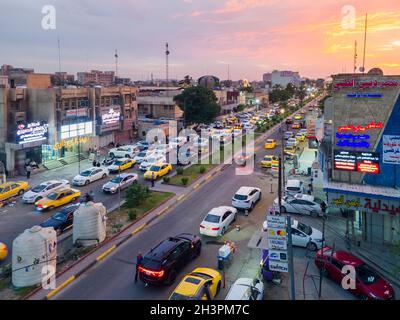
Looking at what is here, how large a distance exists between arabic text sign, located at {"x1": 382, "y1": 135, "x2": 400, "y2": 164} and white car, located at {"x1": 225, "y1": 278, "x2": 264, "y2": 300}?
29.5 feet

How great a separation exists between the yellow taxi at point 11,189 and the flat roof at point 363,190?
907 inches

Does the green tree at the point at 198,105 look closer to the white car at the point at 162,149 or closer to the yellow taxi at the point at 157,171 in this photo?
the white car at the point at 162,149

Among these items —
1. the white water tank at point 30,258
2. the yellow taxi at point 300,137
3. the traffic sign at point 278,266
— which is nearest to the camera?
the traffic sign at point 278,266

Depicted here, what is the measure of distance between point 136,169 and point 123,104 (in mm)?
16864

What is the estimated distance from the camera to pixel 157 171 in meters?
34.1

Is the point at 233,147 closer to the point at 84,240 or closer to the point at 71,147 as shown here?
the point at 71,147

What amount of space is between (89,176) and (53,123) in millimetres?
10288

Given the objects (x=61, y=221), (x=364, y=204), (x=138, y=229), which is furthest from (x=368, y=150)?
(x=61, y=221)

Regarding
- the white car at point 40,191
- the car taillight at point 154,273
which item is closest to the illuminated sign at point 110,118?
the white car at point 40,191

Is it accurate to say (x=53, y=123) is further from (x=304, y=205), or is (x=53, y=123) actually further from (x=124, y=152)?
(x=304, y=205)

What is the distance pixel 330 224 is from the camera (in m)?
22.0

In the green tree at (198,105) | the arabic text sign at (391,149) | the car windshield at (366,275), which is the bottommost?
the car windshield at (366,275)

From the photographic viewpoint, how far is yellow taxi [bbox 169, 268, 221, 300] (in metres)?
13.1

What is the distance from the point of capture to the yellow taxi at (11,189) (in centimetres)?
2753
